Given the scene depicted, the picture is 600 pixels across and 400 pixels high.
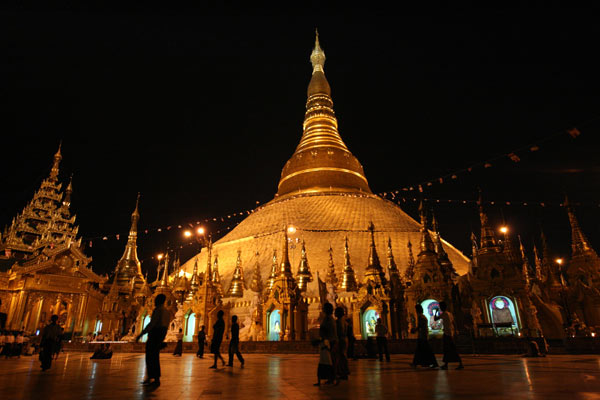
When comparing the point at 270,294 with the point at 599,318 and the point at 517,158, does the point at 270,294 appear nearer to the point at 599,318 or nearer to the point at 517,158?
the point at 517,158

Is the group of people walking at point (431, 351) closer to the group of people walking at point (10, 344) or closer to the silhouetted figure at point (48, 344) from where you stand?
the silhouetted figure at point (48, 344)

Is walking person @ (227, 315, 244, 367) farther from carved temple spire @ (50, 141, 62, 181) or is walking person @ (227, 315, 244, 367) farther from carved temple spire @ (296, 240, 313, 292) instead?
carved temple spire @ (50, 141, 62, 181)

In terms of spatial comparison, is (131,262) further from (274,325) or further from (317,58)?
(317,58)

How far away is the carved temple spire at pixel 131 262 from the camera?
33.3m

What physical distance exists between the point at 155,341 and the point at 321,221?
1014 inches

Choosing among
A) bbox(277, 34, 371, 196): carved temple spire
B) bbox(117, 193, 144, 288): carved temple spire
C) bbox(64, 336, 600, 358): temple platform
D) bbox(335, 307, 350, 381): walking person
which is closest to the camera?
bbox(335, 307, 350, 381): walking person

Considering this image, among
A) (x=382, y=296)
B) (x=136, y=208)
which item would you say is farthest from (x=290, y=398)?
(x=136, y=208)

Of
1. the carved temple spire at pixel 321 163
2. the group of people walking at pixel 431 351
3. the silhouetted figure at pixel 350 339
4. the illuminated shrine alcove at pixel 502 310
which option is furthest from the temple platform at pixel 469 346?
the carved temple spire at pixel 321 163

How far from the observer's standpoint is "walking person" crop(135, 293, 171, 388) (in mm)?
4863

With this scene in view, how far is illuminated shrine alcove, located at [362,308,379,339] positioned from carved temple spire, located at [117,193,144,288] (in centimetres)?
2195

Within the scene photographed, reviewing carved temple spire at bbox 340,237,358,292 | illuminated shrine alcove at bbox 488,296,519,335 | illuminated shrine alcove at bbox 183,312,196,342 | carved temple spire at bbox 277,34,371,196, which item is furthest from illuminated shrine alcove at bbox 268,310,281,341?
carved temple spire at bbox 277,34,371,196

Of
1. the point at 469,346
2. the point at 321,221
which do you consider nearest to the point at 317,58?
the point at 321,221

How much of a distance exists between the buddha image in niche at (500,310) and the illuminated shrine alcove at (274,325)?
9.19 m

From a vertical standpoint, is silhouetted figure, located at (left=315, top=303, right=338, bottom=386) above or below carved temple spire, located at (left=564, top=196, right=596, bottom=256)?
below
